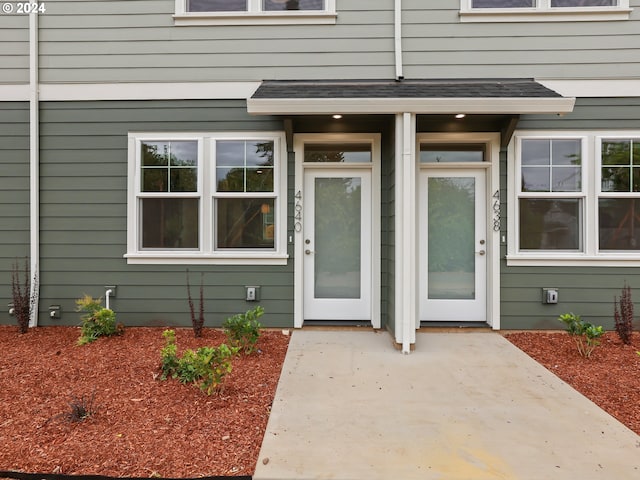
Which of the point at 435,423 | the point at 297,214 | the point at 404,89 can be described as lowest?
the point at 435,423

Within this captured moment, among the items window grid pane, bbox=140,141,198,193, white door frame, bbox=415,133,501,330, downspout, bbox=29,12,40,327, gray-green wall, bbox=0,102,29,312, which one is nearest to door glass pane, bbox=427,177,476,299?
white door frame, bbox=415,133,501,330

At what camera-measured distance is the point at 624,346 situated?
3.92 metres

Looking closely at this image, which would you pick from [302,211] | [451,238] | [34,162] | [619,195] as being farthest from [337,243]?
[34,162]

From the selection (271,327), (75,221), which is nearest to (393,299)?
(271,327)

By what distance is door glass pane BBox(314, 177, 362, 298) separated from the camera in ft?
15.2

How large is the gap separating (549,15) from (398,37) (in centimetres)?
178

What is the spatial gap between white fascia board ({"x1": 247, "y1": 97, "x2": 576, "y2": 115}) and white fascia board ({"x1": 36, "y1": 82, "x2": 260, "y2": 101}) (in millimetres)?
864

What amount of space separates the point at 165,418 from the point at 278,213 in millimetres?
2583

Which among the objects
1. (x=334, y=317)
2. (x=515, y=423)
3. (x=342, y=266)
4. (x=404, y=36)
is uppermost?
(x=404, y=36)

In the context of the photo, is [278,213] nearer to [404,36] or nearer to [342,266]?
[342,266]

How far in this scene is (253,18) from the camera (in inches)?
177

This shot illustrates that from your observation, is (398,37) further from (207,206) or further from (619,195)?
(619,195)

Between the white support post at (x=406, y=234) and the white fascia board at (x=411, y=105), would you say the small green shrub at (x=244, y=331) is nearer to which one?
the white support post at (x=406, y=234)

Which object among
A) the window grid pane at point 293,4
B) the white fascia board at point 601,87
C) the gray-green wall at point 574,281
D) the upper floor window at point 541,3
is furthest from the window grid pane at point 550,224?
the window grid pane at point 293,4
